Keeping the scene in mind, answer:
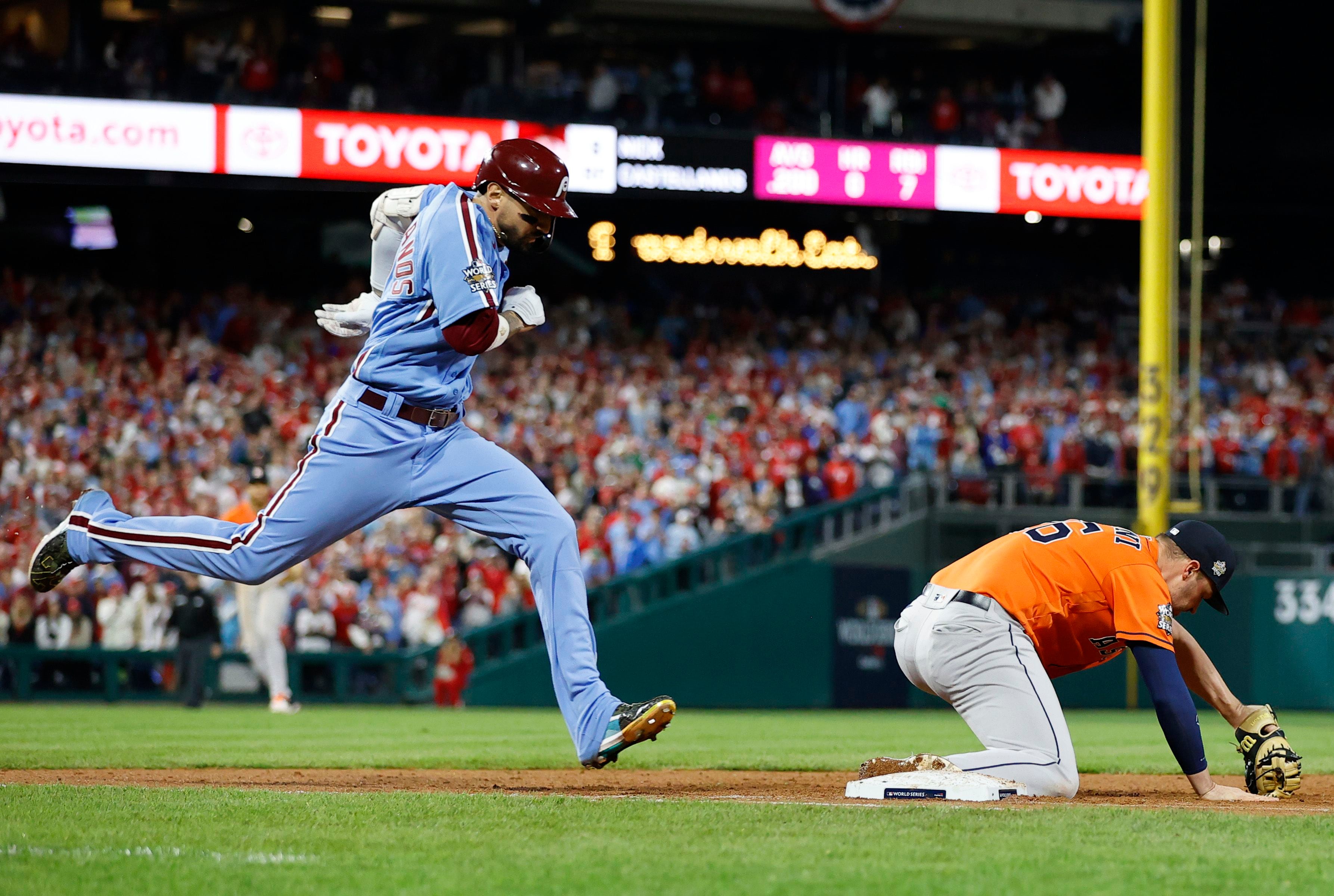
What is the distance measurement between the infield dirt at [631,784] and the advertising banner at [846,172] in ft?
51.7

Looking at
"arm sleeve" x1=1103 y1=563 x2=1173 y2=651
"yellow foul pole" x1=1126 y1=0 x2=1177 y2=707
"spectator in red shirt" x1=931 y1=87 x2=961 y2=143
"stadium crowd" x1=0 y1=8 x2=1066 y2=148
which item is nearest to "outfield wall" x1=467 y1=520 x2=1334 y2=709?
"yellow foul pole" x1=1126 y1=0 x2=1177 y2=707

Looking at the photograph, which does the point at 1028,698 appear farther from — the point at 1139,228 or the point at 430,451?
the point at 1139,228

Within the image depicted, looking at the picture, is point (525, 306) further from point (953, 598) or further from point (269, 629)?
point (269, 629)

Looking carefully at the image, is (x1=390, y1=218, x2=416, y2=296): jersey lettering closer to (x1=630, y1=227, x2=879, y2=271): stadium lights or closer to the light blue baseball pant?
the light blue baseball pant

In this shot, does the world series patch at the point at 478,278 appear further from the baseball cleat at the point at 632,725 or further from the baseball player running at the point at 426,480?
the baseball cleat at the point at 632,725

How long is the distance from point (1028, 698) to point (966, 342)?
65.9 ft

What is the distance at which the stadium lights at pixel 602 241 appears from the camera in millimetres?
26625

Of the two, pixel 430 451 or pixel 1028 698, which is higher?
pixel 430 451

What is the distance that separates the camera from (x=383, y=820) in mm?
5191

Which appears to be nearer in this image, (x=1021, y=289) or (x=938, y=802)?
(x=938, y=802)

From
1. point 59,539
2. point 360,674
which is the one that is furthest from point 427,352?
point 360,674

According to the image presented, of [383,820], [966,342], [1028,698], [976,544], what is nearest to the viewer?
[383,820]

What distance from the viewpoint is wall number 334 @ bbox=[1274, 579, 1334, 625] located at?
60.8 ft

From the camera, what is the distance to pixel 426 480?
225 inches
